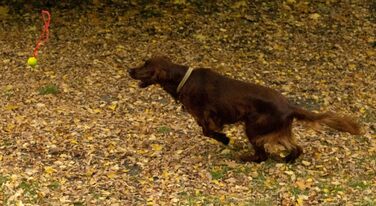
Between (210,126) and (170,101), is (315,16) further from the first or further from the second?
(210,126)

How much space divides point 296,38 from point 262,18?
76 cm

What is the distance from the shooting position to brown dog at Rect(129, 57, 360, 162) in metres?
5.51

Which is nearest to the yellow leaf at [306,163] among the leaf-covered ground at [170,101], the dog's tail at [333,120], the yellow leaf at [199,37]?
the leaf-covered ground at [170,101]

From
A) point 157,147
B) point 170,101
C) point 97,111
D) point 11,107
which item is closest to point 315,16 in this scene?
point 170,101

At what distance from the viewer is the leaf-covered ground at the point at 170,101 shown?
5.44 metres

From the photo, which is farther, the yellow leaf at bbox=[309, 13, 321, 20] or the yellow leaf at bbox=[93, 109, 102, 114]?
the yellow leaf at bbox=[309, 13, 321, 20]

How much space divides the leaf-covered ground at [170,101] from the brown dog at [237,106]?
1.13ft

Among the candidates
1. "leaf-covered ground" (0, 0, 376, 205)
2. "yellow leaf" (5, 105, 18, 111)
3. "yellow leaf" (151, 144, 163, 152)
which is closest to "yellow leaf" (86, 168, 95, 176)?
"leaf-covered ground" (0, 0, 376, 205)

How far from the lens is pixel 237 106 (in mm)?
5602

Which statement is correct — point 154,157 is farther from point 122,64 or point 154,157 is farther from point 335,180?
point 122,64

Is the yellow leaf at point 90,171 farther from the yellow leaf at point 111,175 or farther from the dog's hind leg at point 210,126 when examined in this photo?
the dog's hind leg at point 210,126

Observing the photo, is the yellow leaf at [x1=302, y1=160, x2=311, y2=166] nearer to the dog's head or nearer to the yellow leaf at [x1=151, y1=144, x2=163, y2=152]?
the yellow leaf at [x1=151, y1=144, x2=163, y2=152]

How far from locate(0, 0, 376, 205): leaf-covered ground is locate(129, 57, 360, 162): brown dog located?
34cm

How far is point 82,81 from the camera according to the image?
775 centimetres
